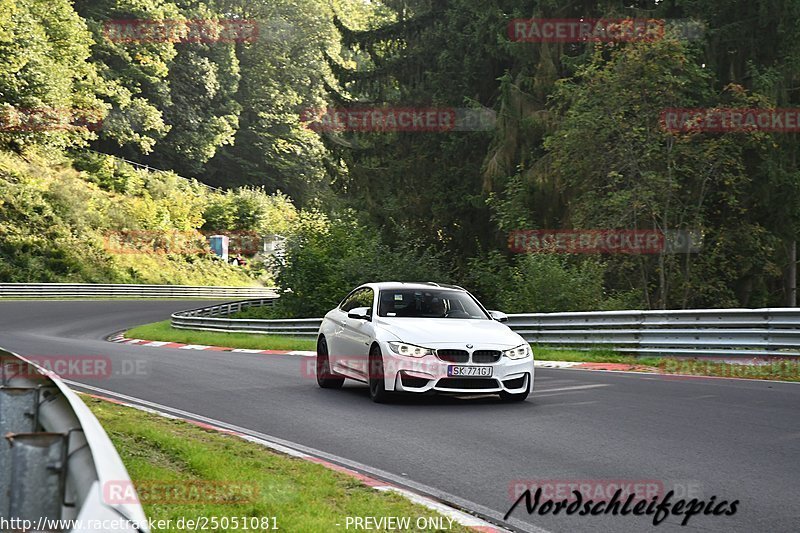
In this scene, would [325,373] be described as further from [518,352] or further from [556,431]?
[556,431]

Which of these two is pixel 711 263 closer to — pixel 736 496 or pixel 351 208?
pixel 351 208

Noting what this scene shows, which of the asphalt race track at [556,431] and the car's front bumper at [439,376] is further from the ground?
the car's front bumper at [439,376]

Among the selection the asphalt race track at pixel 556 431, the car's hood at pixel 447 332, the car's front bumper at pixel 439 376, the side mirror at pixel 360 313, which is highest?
the side mirror at pixel 360 313

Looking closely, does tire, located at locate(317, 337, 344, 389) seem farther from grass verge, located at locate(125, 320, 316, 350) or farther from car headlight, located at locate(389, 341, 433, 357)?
grass verge, located at locate(125, 320, 316, 350)

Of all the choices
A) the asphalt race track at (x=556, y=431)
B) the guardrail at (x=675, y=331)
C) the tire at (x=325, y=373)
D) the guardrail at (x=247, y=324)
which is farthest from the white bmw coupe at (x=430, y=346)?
the guardrail at (x=247, y=324)

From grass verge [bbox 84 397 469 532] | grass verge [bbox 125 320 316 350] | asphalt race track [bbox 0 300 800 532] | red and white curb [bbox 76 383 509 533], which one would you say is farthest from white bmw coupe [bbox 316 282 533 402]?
grass verge [bbox 125 320 316 350]

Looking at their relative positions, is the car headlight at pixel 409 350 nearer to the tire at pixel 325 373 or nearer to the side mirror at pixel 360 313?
the side mirror at pixel 360 313

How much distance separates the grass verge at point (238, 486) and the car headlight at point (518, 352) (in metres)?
3.91

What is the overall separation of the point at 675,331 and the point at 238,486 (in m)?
13.0

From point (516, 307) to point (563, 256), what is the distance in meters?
3.08

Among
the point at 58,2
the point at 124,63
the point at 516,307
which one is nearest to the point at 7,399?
the point at 516,307

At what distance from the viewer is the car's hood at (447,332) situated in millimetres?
12773

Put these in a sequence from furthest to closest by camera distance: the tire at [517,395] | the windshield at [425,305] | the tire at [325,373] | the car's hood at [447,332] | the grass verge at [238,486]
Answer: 1. the tire at [325,373]
2. the windshield at [425,305]
3. the tire at [517,395]
4. the car's hood at [447,332]
5. the grass verge at [238,486]

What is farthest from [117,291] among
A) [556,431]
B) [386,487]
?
[386,487]
